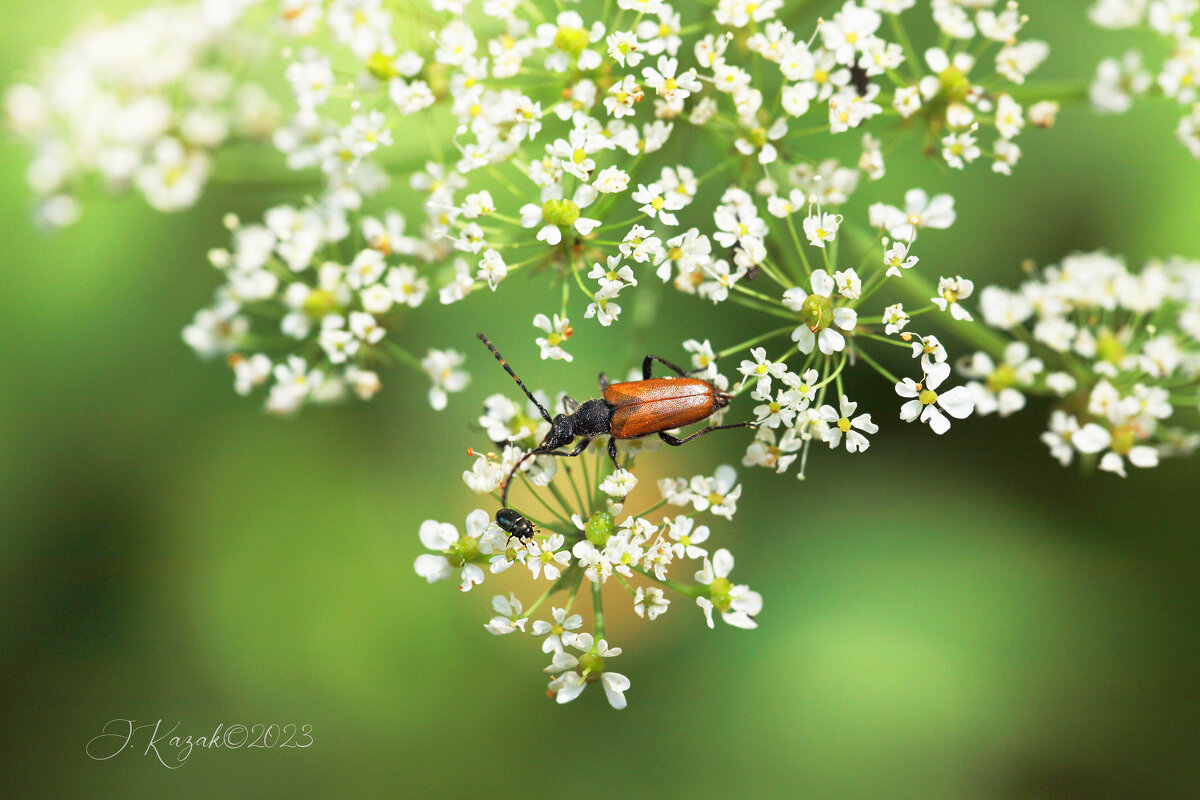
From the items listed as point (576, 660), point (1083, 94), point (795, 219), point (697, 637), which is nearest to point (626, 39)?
point (795, 219)

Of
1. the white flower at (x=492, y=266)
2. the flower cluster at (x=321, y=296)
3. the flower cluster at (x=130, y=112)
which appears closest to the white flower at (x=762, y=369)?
the white flower at (x=492, y=266)

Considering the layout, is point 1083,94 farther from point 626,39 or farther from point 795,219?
point 626,39

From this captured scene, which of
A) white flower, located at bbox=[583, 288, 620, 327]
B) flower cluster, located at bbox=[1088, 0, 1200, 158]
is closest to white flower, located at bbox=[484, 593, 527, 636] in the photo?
white flower, located at bbox=[583, 288, 620, 327]

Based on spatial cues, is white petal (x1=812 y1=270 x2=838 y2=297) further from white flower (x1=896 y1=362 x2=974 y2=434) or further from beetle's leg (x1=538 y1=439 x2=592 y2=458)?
beetle's leg (x1=538 y1=439 x2=592 y2=458)

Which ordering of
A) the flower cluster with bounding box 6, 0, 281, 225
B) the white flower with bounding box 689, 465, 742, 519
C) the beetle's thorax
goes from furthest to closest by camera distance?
the flower cluster with bounding box 6, 0, 281, 225 → the beetle's thorax → the white flower with bounding box 689, 465, 742, 519

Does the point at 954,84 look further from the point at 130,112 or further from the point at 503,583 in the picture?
the point at 503,583

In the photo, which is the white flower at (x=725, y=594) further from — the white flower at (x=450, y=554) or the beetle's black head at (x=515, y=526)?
the white flower at (x=450, y=554)
